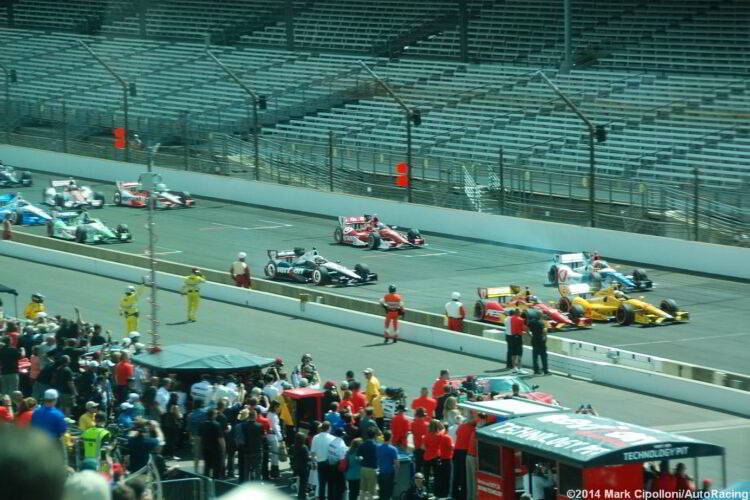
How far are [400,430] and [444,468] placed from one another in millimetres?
831

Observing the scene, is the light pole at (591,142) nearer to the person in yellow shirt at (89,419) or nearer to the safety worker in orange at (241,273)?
the safety worker in orange at (241,273)

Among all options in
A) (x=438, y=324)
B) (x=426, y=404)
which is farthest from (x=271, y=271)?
(x=426, y=404)

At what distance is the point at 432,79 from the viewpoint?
47.6m

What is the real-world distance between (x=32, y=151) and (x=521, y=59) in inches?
737

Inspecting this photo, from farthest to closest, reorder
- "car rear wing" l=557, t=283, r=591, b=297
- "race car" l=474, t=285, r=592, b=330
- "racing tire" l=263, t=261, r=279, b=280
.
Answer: "racing tire" l=263, t=261, r=279, b=280, "car rear wing" l=557, t=283, r=591, b=297, "race car" l=474, t=285, r=592, b=330

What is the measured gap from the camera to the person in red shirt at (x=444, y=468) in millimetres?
13781

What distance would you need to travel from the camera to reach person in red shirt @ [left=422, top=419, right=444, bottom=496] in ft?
45.3

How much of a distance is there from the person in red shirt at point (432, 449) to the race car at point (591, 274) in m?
12.9

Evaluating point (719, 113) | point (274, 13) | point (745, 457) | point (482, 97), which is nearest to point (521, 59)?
point (482, 97)

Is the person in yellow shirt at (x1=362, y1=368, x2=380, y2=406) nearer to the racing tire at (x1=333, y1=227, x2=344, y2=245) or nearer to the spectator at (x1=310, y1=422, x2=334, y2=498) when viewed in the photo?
the spectator at (x1=310, y1=422, x2=334, y2=498)

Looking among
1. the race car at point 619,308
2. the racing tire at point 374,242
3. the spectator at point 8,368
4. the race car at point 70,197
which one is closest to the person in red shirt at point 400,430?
the spectator at point 8,368

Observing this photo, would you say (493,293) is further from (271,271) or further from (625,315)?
(271,271)

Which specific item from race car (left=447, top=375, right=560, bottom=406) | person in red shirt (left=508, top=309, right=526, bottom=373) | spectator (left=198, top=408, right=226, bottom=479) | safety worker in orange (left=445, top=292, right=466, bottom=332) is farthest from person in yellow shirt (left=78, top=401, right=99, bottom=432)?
safety worker in orange (left=445, top=292, right=466, bottom=332)

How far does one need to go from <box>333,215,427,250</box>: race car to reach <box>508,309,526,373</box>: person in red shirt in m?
12.5
